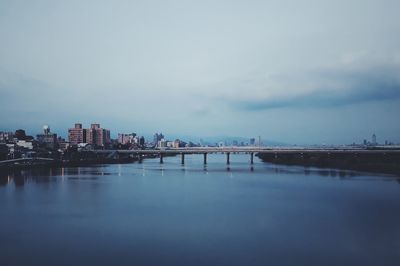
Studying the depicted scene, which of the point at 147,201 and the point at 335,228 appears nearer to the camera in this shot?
the point at 335,228

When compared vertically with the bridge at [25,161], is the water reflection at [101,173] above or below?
below

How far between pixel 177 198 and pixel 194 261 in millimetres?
6107

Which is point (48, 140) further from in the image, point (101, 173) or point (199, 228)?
point (199, 228)

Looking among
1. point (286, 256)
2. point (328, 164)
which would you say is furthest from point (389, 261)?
point (328, 164)

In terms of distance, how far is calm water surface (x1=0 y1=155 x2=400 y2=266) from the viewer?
220 inches

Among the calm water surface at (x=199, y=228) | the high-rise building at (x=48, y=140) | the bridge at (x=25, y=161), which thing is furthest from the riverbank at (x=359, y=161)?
the high-rise building at (x=48, y=140)

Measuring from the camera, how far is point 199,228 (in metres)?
7.38

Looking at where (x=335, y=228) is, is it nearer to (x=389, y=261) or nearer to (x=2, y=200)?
(x=389, y=261)

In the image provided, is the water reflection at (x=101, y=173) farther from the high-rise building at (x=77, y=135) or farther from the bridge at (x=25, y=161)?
the high-rise building at (x=77, y=135)

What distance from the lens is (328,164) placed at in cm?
2727

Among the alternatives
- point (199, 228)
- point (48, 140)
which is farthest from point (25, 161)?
point (199, 228)

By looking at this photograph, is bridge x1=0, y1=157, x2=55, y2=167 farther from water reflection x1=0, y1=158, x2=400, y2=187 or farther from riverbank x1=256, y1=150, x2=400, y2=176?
riverbank x1=256, y1=150, x2=400, y2=176

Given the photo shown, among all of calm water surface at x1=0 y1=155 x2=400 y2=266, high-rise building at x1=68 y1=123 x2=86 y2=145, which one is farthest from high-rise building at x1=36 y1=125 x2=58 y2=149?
calm water surface at x1=0 y1=155 x2=400 y2=266

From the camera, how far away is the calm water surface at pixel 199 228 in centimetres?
559
